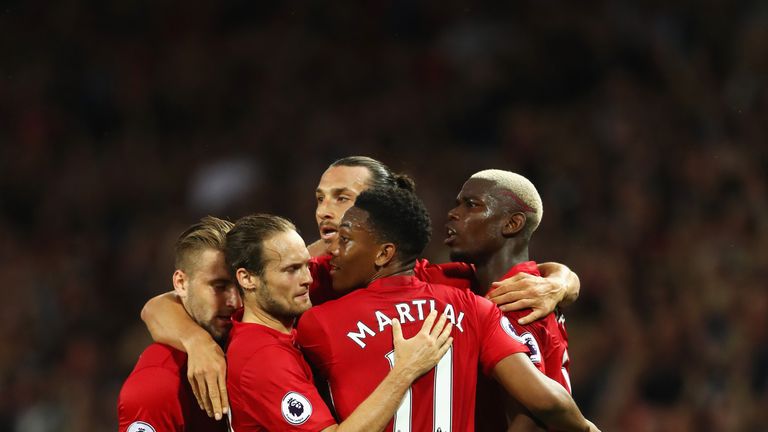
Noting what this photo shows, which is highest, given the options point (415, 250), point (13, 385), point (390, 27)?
point (390, 27)

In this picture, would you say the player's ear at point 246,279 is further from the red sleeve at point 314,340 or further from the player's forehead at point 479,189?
the player's forehead at point 479,189

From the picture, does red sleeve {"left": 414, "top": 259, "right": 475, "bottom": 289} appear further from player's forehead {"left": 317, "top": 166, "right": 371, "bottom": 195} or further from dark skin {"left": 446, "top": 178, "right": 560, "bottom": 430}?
player's forehead {"left": 317, "top": 166, "right": 371, "bottom": 195}

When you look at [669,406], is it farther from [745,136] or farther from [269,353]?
[269,353]

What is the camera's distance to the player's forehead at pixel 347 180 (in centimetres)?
505

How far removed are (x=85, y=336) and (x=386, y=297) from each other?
7366mm

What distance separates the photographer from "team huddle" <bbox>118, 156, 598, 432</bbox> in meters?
3.95

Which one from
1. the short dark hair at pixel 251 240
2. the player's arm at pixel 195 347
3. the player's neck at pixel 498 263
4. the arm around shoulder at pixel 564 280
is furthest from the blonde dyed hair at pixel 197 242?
the arm around shoulder at pixel 564 280

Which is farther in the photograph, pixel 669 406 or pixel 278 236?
pixel 669 406

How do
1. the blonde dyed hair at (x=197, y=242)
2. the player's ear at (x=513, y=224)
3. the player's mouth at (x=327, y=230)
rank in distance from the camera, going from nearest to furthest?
the blonde dyed hair at (x=197, y=242) → the player's ear at (x=513, y=224) → the player's mouth at (x=327, y=230)

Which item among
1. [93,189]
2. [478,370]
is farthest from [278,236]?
[93,189]

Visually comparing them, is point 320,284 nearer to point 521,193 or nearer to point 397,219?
point 397,219

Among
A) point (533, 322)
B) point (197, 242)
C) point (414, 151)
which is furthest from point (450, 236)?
point (414, 151)

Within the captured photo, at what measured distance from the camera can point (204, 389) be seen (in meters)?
4.12

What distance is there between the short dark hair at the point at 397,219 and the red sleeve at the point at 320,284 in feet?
2.24
